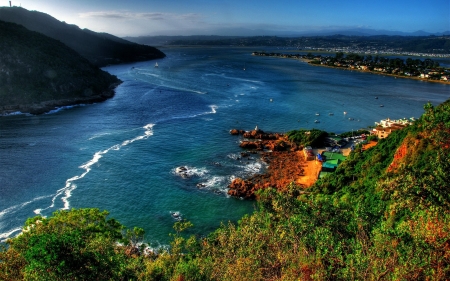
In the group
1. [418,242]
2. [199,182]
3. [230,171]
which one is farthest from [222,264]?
[230,171]

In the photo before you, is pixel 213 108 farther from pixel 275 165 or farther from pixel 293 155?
pixel 275 165

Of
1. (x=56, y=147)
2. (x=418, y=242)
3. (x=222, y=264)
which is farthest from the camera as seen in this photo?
(x=56, y=147)

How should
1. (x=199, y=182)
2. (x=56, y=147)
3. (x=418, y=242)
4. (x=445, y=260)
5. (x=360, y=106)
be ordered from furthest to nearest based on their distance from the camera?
(x=360, y=106) → (x=56, y=147) → (x=199, y=182) → (x=418, y=242) → (x=445, y=260)

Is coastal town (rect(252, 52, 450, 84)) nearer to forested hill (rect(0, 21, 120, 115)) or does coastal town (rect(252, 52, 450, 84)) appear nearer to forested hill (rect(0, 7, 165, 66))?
forested hill (rect(0, 7, 165, 66))

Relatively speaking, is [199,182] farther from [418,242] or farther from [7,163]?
[418,242]

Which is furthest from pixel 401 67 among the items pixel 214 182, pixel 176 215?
pixel 176 215

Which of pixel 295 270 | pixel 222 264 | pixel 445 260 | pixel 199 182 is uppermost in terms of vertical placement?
pixel 445 260

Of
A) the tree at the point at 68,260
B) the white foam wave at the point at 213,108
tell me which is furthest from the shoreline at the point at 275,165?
the tree at the point at 68,260
